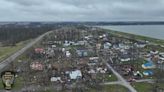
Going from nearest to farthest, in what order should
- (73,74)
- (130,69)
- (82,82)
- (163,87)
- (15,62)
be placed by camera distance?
(163,87), (82,82), (73,74), (130,69), (15,62)

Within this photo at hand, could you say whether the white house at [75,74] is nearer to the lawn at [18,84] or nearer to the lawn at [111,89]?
the lawn at [111,89]

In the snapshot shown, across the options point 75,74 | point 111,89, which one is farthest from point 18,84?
point 111,89

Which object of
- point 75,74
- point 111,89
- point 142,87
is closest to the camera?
point 111,89

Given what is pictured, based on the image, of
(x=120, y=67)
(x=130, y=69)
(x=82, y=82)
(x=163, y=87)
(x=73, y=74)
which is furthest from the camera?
(x=120, y=67)

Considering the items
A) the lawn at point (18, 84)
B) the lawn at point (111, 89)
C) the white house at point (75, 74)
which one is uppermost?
the lawn at point (111, 89)

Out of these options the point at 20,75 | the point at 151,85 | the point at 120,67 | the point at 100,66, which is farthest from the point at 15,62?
the point at 151,85

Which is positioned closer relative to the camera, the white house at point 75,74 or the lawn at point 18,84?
the lawn at point 18,84

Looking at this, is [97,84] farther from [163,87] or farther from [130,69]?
[130,69]

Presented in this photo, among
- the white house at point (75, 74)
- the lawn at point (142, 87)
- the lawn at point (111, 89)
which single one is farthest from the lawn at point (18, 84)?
the lawn at point (142, 87)

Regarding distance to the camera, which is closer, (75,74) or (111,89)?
(111,89)

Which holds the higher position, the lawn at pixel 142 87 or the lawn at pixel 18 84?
the lawn at pixel 142 87

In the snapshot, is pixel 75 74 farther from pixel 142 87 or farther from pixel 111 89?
pixel 142 87
